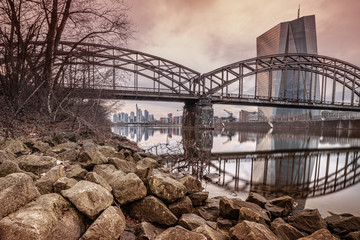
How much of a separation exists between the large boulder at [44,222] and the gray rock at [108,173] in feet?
2.87

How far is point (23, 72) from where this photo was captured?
19.0 feet

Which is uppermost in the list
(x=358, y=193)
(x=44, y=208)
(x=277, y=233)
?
(x=44, y=208)

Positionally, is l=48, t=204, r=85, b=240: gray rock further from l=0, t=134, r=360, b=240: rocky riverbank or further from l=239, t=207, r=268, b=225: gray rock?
l=239, t=207, r=268, b=225: gray rock

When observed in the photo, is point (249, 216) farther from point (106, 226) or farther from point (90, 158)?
point (90, 158)

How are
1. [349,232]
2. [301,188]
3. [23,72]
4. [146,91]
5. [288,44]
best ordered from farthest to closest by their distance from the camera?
1. [288,44]
2. [146,91]
3. [301,188]
4. [23,72]
5. [349,232]

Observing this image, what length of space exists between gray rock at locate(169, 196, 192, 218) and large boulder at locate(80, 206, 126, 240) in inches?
41.7

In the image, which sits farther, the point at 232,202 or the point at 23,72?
the point at 23,72

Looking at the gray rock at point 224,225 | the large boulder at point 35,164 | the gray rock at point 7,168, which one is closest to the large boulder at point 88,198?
the gray rock at point 7,168

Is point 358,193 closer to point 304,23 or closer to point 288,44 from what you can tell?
point 288,44

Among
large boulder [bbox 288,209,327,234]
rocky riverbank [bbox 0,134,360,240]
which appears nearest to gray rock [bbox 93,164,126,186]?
rocky riverbank [bbox 0,134,360,240]

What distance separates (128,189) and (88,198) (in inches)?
25.7

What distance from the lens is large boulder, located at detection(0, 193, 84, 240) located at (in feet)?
4.76

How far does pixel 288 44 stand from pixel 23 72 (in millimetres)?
152610

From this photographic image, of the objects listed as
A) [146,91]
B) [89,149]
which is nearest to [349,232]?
[89,149]
